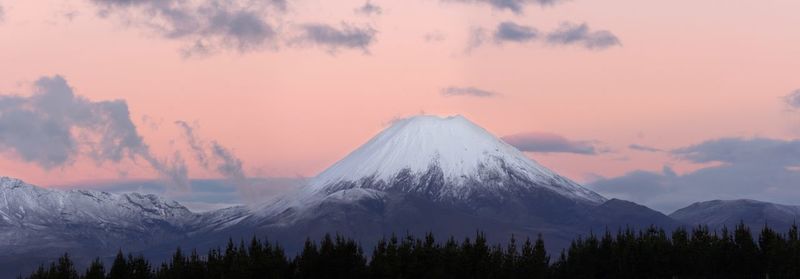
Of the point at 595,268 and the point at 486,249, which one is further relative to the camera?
the point at 595,268

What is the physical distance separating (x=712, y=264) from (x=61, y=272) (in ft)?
328

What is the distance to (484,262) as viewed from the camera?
16500 cm

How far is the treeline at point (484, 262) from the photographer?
16338cm

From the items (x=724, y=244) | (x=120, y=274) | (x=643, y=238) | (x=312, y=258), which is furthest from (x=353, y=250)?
(x=724, y=244)

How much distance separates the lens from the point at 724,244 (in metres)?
180

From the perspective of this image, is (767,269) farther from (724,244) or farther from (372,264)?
(372,264)

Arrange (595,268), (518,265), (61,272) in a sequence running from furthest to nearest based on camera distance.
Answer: (595,268) → (518,265) → (61,272)

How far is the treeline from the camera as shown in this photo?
163 m

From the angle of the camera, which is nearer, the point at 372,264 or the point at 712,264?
the point at 372,264

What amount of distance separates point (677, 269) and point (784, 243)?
1684 cm

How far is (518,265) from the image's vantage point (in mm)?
172250

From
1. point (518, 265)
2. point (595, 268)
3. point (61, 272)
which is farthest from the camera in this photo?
point (595, 268)

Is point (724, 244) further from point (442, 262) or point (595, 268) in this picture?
point (442, 262)

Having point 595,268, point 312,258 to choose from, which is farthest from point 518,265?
point 312,258
